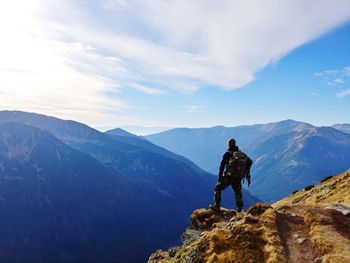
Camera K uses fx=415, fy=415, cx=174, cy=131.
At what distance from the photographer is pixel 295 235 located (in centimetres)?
1764

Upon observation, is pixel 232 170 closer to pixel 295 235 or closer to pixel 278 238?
pixel 295 235

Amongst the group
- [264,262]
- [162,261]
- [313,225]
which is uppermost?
[313,225]

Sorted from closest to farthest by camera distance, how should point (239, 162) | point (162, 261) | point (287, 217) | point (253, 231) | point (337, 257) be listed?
point (337, 257), point (253, 231), point (287, 217), point (162, 261), point (239, 162)

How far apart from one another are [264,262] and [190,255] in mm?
4150

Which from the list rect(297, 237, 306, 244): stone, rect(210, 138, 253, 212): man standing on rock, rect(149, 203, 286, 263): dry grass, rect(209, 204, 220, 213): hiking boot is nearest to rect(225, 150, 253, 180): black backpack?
rect(210, 138, 253, 212): man standing on rock

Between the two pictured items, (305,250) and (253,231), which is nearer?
(305,250)

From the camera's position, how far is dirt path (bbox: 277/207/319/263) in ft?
52.1

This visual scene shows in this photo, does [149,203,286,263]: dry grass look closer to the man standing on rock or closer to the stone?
the stone

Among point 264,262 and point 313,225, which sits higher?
point 313,225

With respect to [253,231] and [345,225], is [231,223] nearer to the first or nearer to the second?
[253,231]

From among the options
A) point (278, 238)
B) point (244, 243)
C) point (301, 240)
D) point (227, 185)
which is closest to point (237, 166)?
point (227, 185)

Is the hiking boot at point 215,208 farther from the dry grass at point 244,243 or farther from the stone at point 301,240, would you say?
the stone at point 301,240

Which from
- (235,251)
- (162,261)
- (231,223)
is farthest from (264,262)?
(162,261)

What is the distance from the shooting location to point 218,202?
24375mm
